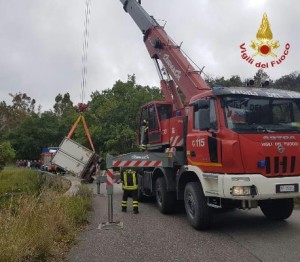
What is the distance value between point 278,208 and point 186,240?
2889mm

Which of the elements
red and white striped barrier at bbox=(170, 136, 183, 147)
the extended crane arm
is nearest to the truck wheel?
red and white striped barrier at bbox=(170, 136, 183, 147)

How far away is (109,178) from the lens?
33.6 ft

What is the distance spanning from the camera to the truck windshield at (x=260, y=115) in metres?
7.90

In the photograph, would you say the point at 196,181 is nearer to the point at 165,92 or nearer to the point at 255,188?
the point at 255,188

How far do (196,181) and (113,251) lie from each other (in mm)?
2810

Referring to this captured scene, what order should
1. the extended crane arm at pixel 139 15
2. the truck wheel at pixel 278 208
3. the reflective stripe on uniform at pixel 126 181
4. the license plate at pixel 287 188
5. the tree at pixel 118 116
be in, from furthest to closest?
the tree at pixel 118 116, the extended crane arm at pixel 139 15, the reflective stripe on uniform at pixel 126 181, the truck wheel at pixel 278 208, the license plate at pixel 287 188

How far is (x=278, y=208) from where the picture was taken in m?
9.59

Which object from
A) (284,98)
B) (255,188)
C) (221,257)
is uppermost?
(284,98)

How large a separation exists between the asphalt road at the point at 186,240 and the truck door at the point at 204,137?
4.74 feet

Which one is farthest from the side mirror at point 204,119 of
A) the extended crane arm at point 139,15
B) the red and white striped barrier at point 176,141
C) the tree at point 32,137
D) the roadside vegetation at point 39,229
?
the tree at point 32,137

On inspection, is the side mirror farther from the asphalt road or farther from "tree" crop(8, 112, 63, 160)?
"tree" crop(8, 112, 63, 160)

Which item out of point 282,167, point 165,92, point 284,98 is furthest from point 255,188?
point 165,92

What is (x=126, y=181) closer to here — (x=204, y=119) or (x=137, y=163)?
(x=137, y=163)

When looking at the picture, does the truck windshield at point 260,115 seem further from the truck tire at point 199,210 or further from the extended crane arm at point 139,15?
the extended crane arm at point 139,15
